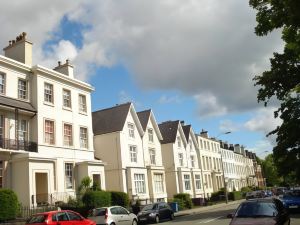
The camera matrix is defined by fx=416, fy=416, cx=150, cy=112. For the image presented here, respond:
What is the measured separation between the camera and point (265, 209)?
13289 millimetres

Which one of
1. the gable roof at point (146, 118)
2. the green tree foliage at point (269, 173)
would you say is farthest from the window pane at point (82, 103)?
the green tree foliage at point (269, 173)

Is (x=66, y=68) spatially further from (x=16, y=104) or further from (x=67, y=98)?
(x=16, y=104)

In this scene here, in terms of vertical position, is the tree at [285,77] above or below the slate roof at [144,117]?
below

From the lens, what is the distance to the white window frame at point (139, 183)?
43.3m

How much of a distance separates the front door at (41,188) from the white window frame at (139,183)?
522 inches

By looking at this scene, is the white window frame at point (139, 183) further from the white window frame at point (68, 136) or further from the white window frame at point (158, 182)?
the white window frame at point (68, 136)

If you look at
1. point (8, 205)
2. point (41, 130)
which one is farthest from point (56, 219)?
point (41, 130)

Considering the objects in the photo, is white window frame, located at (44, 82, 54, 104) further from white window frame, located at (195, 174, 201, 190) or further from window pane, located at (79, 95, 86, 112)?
white window frame, located at (195, 174, 201, 190)

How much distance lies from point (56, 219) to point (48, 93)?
55.2 feet

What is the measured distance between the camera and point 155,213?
94.3ft

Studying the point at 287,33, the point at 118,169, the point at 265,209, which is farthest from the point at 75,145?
the point at 287,33

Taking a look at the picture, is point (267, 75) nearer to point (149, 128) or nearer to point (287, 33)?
point (287, 33)

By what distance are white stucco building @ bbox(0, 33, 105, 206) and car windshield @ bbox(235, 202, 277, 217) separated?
61.2 feet

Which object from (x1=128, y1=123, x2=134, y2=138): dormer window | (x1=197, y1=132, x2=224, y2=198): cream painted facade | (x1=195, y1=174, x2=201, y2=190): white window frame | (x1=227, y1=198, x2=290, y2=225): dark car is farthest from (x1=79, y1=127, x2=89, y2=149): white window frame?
(x1=197, y1=132, x2=224, y2=198): cream painted facade
